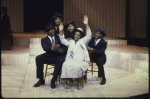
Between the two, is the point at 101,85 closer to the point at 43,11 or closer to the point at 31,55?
the point at 31,55

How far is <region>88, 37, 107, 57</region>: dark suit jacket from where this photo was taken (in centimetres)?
467

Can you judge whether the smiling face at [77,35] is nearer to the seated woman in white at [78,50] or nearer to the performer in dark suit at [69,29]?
the seated woman in white at [78,50]

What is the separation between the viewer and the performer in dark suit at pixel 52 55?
14.6 ft

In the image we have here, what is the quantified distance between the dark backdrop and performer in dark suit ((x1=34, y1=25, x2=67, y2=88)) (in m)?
6.16

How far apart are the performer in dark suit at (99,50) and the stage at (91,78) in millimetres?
301

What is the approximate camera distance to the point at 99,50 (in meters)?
4.70

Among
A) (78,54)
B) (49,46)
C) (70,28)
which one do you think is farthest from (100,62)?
(49,46)

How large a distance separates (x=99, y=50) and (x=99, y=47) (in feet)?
0.54

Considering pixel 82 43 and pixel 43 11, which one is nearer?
pixel 82 43

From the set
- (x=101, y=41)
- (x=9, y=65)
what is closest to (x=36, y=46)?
(x=9, y=65)

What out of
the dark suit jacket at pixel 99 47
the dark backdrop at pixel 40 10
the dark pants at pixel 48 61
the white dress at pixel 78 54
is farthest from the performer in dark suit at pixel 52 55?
the dark backdrop at pixel 40 10

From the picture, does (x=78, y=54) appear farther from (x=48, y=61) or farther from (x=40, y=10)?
(x=40, y=10)

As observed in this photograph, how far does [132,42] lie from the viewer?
9.28 metres

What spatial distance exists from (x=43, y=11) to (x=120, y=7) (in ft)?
11.5
